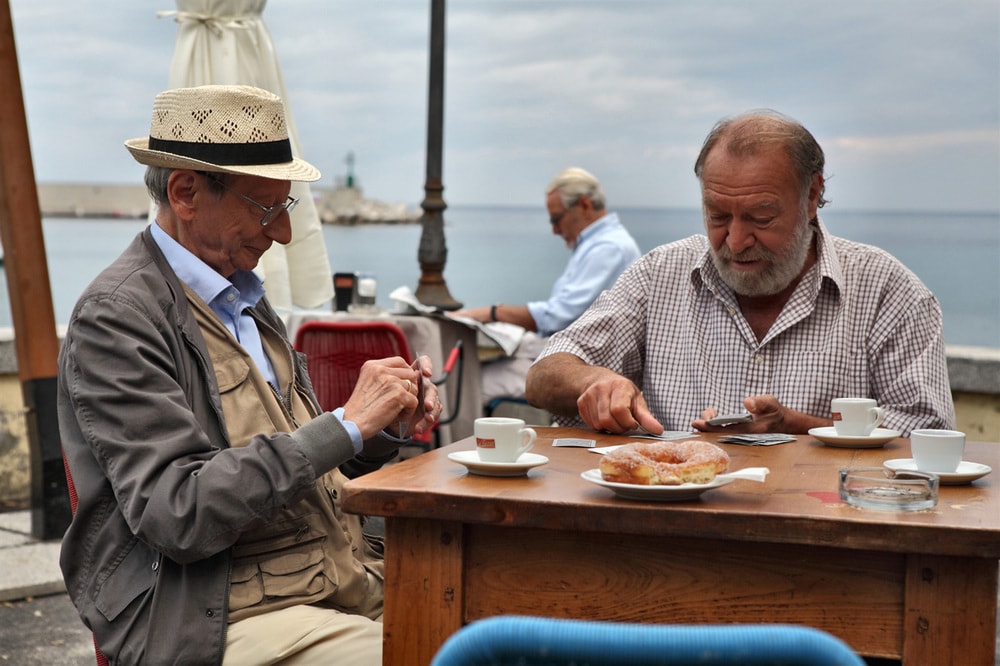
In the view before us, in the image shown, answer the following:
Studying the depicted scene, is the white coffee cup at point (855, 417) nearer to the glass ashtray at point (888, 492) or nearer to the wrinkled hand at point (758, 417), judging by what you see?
the wrinkled hand at point (758, 417)

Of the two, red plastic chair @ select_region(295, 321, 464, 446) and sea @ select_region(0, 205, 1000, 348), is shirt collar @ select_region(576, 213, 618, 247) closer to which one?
red plastic chair @ select_region(295, 321, 464, 446)

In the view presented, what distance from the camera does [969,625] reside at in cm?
174

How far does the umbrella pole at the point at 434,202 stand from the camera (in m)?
7.16

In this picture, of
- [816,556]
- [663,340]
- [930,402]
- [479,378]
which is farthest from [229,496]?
[479,378]

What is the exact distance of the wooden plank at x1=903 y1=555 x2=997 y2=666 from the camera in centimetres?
173

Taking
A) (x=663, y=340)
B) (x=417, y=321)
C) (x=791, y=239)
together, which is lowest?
(x=417, y=321)

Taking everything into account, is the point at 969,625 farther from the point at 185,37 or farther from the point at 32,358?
the point at 185,37

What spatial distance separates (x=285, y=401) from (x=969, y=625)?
142 cm

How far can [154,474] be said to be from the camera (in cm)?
200

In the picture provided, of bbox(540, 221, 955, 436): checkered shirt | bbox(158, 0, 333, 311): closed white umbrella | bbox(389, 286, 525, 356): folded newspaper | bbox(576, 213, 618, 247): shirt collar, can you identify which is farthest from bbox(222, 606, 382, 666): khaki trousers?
bbox(576, 213, 618, 247): shirt collar

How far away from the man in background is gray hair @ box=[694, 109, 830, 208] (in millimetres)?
3646

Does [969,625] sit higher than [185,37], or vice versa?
[185,37]

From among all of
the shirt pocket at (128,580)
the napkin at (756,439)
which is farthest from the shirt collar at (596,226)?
the shirt pocket at (128,580)

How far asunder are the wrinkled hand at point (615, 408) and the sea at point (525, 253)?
9.98m
